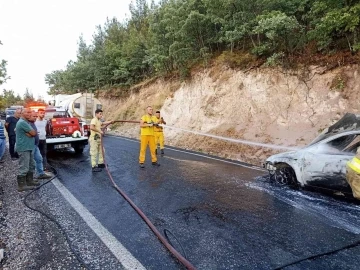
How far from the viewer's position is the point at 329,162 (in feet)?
17.0

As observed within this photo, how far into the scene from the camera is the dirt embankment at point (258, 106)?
431 inches

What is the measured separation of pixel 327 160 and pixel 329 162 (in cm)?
6

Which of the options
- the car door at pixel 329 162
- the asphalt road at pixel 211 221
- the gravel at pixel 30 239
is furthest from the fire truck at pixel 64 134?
the car door at pixel 329 162

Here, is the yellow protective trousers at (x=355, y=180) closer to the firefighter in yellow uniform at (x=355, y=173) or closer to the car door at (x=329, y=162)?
the firefighter in yellow uniform at (x=355, y=173)

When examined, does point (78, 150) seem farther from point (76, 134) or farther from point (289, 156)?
point (289, 156)

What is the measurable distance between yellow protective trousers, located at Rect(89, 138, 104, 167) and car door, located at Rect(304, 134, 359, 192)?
530cm

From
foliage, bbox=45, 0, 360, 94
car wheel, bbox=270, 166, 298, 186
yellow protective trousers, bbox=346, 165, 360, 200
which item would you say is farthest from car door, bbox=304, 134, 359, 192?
foliage, bbox=45, 0, 360, 94

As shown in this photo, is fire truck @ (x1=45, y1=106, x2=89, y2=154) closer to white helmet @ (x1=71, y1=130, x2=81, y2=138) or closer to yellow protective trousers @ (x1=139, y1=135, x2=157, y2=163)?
white helmet @ (x1=71, y1=130, x2=81, y2=138)

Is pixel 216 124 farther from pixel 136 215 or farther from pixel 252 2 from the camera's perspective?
pixel 136 215

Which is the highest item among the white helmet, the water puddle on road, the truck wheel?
the white helmet

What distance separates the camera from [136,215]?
4367 mm

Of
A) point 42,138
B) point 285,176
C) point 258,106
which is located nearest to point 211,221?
point 285,176

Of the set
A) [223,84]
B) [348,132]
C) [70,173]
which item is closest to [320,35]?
[223,84]

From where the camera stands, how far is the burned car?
5.04m
